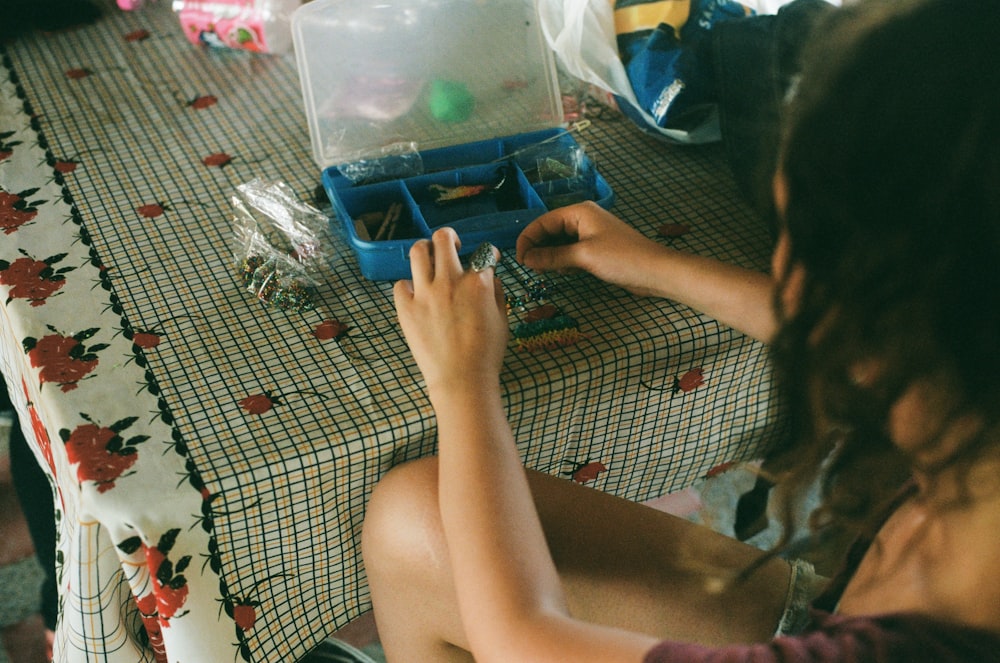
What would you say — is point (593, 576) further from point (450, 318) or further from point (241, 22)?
point (241, 22)

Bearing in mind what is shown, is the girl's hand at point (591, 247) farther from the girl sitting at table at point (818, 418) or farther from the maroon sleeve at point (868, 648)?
the maroon sleeve at point (868, 648)

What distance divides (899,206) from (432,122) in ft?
2.32

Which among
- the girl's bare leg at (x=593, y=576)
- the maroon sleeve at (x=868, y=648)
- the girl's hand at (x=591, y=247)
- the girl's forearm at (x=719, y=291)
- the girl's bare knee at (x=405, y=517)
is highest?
the girl's hand at (x=591, y=247)

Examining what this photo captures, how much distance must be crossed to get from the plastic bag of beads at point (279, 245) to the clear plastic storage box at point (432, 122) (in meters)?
0.04

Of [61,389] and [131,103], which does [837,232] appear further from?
[131,103]

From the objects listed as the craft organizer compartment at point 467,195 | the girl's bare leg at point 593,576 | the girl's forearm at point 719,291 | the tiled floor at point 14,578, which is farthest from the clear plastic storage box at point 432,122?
the tiled floor at point 14,578

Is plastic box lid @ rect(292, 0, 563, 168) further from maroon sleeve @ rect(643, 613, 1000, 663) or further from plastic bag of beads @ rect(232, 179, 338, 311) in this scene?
maroon sleeve @ rect(643, 613, 1000, 663)

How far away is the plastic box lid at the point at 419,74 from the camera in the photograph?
1056 mm

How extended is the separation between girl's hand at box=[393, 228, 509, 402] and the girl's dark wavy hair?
25cm

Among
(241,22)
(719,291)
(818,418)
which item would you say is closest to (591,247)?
(719,291)

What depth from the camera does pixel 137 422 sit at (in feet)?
2.29

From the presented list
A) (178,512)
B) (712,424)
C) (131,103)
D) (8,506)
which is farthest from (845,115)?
(8,506)

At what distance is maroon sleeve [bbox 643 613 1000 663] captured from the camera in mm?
556

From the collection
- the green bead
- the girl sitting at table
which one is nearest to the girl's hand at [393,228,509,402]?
the girl sitting at table
